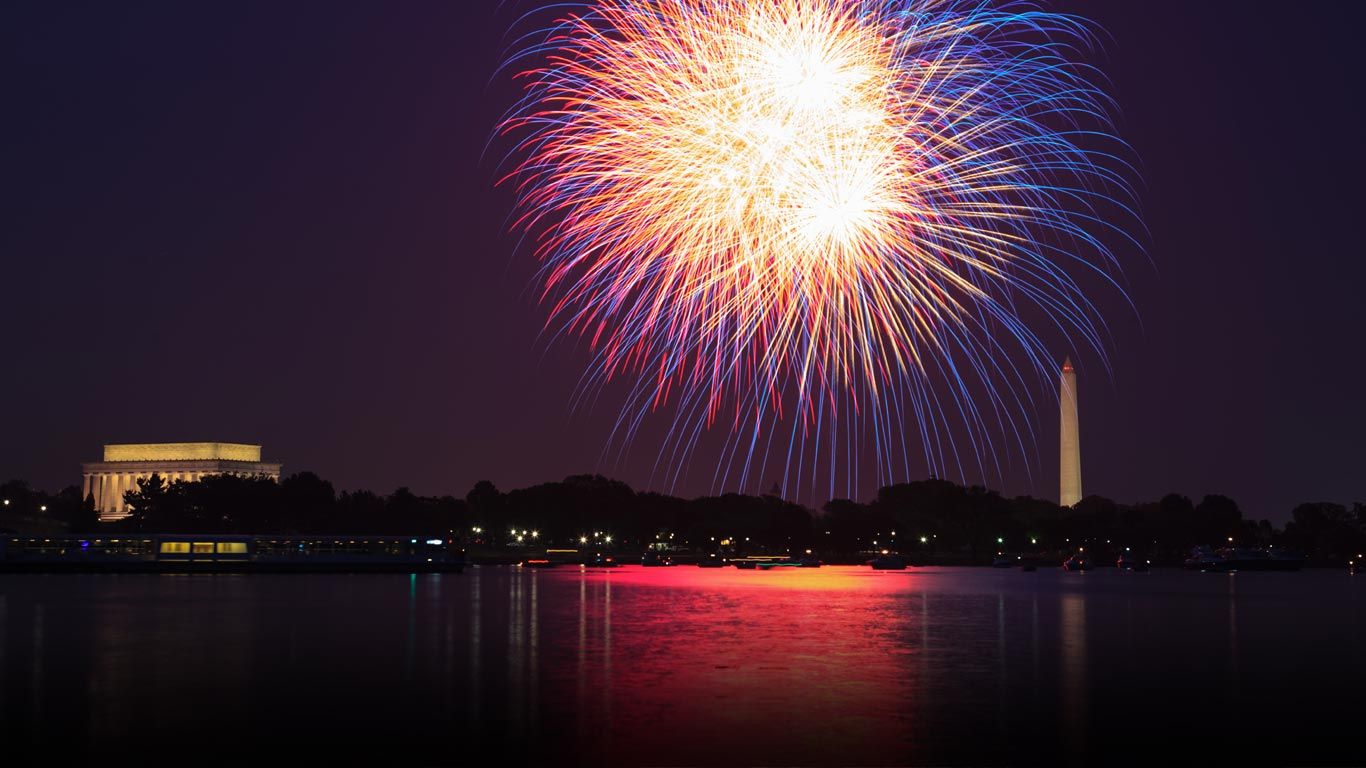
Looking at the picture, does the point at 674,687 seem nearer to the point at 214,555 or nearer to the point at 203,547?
the point at 214,555

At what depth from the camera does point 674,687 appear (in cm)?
3281

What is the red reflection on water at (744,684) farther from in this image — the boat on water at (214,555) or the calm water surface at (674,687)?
the boat on water at (214,555)

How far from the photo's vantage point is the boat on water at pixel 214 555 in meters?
138

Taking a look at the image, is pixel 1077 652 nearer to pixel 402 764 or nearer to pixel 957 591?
pixel 402 764

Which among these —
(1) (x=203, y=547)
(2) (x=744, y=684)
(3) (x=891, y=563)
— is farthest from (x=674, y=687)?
(3) (x=891, y=563)

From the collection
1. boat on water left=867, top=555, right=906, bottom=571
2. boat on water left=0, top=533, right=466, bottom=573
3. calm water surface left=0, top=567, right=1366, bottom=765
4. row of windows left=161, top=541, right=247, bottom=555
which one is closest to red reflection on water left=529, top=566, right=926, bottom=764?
calm water surface left=0, top=567, right=1366, bottom=765

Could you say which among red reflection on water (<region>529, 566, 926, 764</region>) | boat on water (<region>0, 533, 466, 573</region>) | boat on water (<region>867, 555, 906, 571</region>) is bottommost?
boat on water (<region>867, 555, 906, 571</region>)

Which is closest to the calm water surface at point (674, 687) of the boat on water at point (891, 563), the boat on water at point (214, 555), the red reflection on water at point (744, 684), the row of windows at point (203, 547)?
the red reflection on water at point (744, 684)

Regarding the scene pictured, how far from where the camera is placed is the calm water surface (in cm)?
2409

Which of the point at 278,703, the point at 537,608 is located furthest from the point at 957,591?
the point at 278,703

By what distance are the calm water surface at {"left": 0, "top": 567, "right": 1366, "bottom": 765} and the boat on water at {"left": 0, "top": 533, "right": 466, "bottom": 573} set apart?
76.1m

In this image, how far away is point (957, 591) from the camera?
3944 inches

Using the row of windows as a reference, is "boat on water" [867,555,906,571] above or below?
below

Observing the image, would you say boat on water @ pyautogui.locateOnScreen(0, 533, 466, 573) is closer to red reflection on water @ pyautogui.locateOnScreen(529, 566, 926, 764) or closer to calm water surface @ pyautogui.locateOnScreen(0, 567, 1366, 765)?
calm water surface @ pyautogui.locateOnScreen(0, 567, 1366, 765)
